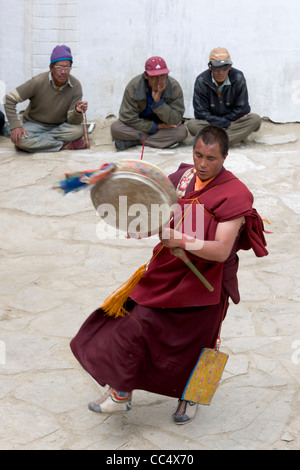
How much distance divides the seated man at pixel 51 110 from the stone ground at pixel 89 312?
24 centimetres

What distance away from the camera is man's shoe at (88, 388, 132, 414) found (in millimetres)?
3502

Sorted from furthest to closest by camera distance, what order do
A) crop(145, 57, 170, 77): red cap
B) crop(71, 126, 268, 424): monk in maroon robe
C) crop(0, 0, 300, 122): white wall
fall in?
crop(0, 0, 300, 122): white wall < crop(145, 57, 170, 77): red cap < crop(71, 126, 268, 424): monk in maroon robe

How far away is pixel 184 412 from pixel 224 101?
514cm

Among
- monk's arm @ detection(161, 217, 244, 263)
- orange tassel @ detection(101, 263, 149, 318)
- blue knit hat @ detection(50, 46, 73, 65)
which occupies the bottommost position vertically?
orange tassel @ detection(101, 263, 149, 318)

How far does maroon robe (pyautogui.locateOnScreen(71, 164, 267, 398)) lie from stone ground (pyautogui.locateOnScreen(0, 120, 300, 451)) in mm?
317

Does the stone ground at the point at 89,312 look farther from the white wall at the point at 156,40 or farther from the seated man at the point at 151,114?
the white wall at the point at 156,40

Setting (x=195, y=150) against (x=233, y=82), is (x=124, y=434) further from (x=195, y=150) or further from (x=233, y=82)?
(x=233, y=82)

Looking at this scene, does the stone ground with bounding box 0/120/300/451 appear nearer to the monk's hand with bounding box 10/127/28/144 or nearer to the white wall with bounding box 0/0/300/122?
the monk's hand with bounding box 10/127/28/144

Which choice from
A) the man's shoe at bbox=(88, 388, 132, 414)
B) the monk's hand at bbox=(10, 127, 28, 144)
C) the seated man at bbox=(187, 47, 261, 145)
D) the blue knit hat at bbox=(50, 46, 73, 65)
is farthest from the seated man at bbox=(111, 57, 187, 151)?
the man's shoe at bbox=(88, 388, 132, 414)

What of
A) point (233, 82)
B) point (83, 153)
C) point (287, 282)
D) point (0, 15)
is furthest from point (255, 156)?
point (0, 15)

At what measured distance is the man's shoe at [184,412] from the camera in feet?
11.9

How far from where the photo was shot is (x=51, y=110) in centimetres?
824

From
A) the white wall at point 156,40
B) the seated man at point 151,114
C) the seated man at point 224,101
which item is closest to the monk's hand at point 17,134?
the seated man at point 151,114

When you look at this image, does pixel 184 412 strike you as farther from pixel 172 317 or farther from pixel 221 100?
pixel 221 100
